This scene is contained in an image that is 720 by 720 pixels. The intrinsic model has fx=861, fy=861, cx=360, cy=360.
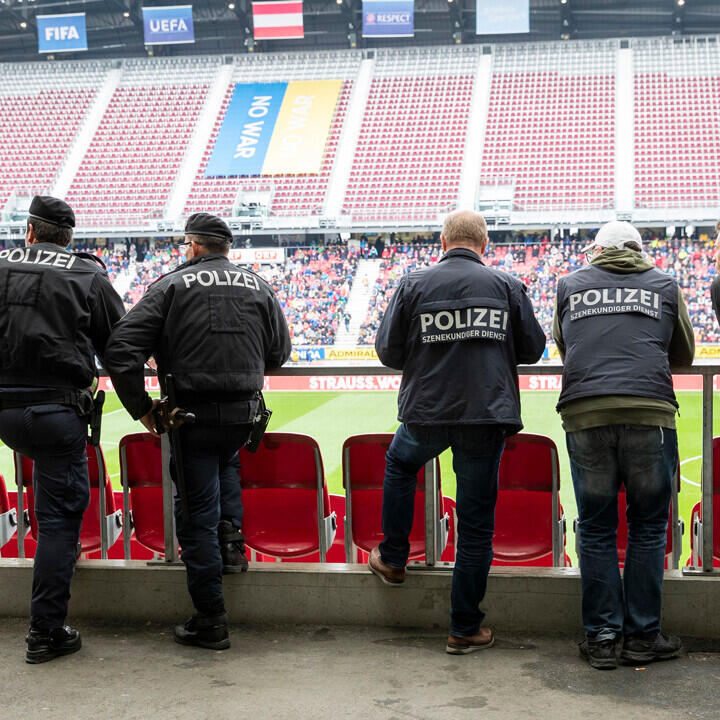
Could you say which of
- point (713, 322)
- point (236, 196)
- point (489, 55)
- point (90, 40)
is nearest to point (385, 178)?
point (236, 196)

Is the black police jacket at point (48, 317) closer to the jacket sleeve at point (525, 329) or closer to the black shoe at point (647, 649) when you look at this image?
the jacket sleeve at point (525, 329)

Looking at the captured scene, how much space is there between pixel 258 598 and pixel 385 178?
2970 cm

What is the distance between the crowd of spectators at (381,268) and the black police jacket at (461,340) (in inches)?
899

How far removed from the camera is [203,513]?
126 inches

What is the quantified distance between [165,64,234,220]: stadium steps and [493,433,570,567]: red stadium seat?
2915 centimetres

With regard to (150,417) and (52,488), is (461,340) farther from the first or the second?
(52,488)

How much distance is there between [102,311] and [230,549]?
1076 millimetres

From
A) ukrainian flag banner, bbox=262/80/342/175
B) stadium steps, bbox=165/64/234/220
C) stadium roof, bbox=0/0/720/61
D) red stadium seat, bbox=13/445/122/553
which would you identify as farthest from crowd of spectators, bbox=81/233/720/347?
red stadium seat, bbox=13/445/122/553

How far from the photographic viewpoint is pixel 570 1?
34594mm

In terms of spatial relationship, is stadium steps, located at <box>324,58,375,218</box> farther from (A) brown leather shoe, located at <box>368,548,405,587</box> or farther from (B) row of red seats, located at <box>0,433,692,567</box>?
(A) brown leather shoe, located at <box>368,548,405,587</box>

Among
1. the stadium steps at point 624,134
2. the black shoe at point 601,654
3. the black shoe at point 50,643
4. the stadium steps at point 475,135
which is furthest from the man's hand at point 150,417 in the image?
the stadium steps at point 624,134

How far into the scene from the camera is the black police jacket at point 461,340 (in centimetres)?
305

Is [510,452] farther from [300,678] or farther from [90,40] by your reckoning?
[90,40]

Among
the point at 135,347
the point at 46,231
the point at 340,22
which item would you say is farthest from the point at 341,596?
the point at 340,22
